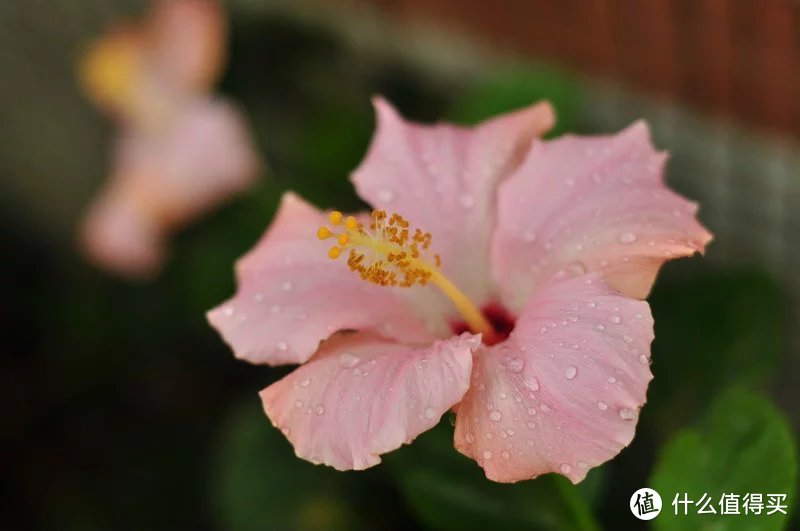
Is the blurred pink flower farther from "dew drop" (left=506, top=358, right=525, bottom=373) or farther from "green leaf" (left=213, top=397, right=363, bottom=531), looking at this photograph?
"dew drop" (left=506, top=358, right=525, bottom=373)

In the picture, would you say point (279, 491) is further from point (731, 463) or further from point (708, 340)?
point (731, 463)

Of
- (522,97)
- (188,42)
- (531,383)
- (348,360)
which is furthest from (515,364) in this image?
(188,42)

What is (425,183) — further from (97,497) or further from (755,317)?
(97,497)

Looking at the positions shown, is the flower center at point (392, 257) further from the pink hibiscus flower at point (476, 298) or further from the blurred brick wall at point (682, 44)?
the blurred brick wall at point (682, 44)

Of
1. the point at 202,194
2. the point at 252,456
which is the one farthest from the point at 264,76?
the point at 252,456

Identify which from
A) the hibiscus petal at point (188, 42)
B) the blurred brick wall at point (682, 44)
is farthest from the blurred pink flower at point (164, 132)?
the blurred brick wall at point (682, 44)

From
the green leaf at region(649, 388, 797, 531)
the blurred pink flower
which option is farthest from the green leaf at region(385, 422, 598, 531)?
the blurred pink flower
